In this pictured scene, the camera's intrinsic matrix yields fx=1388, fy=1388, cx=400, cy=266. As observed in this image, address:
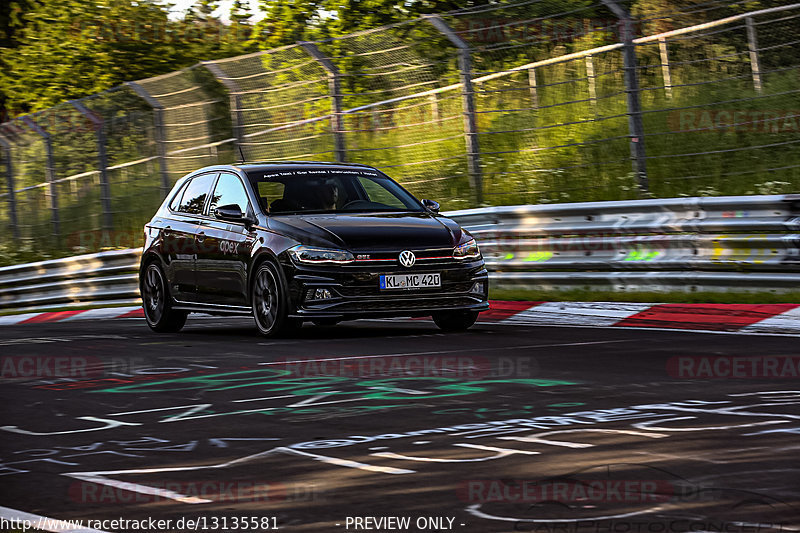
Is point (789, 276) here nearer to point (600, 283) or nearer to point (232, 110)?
point (600, 283)

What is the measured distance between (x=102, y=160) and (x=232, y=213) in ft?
32.6

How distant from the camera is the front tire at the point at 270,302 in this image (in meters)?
11.4

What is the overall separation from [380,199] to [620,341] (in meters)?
3.36

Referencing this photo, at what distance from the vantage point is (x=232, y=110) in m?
19.1

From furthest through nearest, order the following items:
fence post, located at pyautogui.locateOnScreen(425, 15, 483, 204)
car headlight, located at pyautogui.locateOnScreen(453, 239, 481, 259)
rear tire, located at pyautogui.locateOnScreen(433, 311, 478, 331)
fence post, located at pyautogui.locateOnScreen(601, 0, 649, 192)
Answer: fence post, located at pyautogui.locateOnScreen(425, 15, 483, 204) → fence post, located at pyautogui.locateOnScreen(601, 0, 649, 192) → rear tire, located at pyautogui.locateOnScreen(433, 311, 478, 331) → car headlight, located at pyautogui.locateOnScreen(453, 239, 481, 259)

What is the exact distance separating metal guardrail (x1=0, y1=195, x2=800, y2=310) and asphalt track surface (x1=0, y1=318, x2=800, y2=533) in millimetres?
2000

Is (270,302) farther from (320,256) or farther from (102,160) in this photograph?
(102,160)

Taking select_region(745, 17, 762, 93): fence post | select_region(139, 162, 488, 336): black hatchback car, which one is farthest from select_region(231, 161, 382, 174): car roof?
select_region(745, 17, 762, 93): fence post

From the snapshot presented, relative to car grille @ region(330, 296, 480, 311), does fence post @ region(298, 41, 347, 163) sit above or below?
above

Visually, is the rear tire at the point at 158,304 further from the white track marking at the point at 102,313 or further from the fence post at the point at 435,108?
the fence post at the point at 435,108

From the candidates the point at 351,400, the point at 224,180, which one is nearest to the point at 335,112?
the point at 224,180

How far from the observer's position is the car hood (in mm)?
11302

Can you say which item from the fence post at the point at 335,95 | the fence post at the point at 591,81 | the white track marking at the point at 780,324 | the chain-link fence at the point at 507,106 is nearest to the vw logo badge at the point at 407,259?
the white track marking at the point at 780,324

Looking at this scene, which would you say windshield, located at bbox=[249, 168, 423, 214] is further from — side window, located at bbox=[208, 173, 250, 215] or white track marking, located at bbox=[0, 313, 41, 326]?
white track marking, located at bbox=[0, 313, 41, 326]
